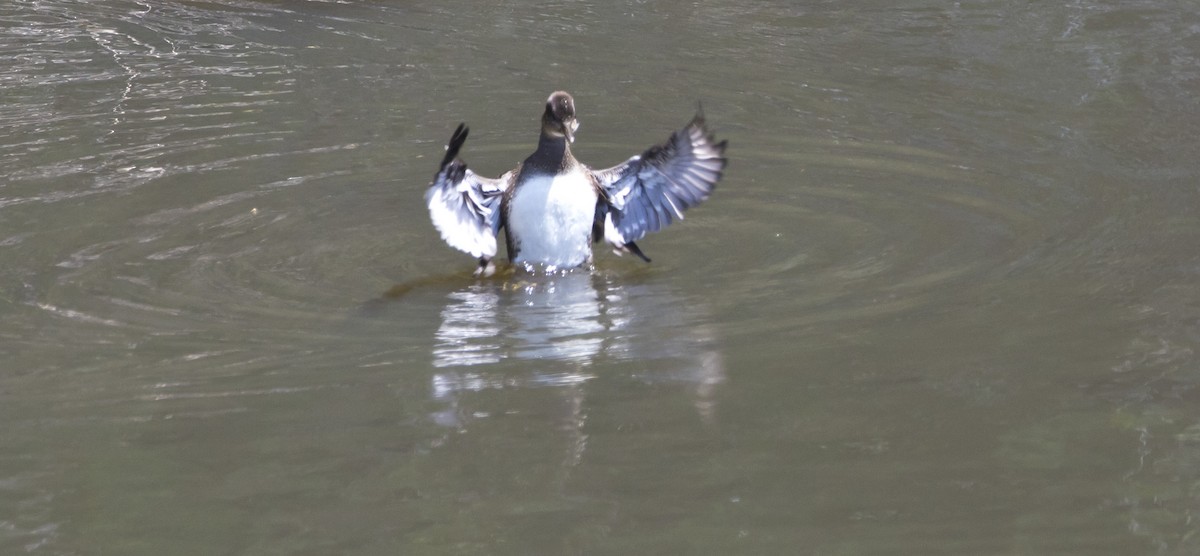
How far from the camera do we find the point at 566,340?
637 cm

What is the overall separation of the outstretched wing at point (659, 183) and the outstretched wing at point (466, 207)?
1.93ft

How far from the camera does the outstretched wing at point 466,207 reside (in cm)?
740

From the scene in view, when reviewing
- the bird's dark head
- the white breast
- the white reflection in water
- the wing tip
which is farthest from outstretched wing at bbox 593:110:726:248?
the wing tip

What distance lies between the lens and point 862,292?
6.81 metres

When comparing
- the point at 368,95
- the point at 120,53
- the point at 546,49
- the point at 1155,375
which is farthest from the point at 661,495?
the point at 120,53

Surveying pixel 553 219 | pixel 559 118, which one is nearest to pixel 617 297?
pixel 553 219

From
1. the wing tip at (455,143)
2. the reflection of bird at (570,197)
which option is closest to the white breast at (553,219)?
the reflection of bird at (570,197)

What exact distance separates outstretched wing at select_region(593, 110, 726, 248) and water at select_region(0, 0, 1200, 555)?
0.23 m

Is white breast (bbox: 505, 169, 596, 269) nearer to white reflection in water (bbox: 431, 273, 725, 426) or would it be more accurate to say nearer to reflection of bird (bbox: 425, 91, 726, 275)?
reflection of bird (bbox: 425, 91, 726, 275)

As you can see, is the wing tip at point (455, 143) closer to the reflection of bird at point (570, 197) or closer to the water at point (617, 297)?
the water at point (617, 297)

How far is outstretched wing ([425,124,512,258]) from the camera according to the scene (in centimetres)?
740

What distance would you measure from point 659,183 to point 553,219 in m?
0.59

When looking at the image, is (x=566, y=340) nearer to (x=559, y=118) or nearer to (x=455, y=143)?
(x=455, y=143)

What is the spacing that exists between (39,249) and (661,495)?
430 cm
